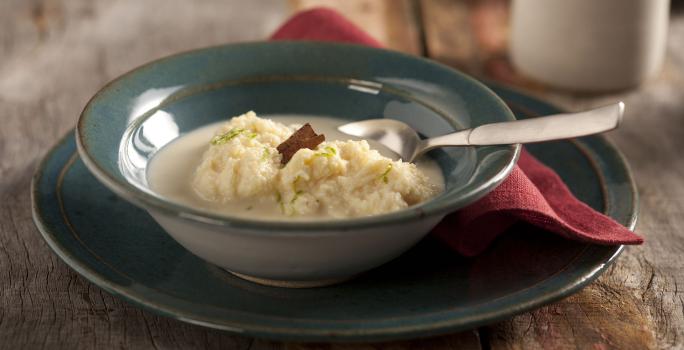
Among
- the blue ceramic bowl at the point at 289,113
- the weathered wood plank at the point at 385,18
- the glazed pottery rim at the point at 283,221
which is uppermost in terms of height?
the glazed pottery rim at the point at 283,221

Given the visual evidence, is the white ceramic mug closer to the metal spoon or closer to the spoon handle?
the metal spoon

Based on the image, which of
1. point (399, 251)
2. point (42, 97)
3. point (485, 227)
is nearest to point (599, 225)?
point (485, 227)

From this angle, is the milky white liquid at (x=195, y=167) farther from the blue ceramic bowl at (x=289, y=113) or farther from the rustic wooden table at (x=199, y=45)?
the rustic wooden table at (x=199, y=45)

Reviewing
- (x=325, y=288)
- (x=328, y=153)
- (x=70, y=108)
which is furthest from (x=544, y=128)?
(x=70, y=108)

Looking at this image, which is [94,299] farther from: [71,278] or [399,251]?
[399,251]

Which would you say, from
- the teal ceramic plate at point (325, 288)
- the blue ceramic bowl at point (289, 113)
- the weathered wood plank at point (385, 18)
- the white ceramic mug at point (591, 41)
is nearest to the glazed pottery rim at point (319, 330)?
the teal ceramic plate at point (325, 288)

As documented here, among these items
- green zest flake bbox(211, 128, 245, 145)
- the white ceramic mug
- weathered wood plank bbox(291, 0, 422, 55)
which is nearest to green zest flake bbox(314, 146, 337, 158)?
green zest flake bbox(211, 128, 245, 145)
